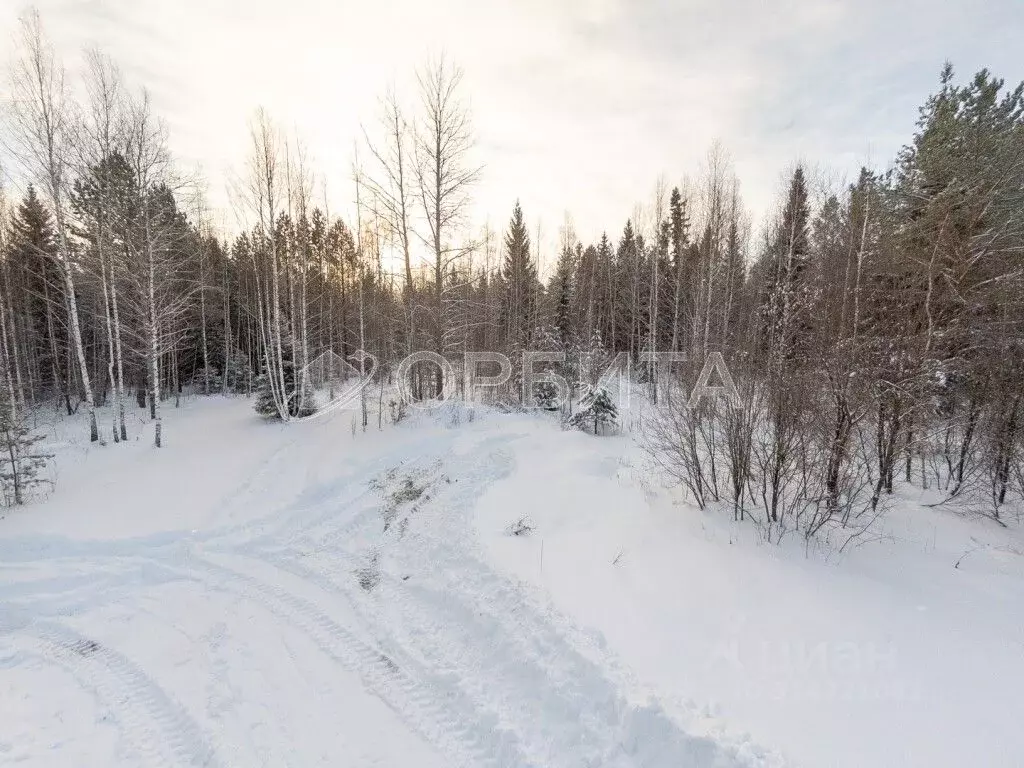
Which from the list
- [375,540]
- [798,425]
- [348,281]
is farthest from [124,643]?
[348,281]

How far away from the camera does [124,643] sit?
16.2ft

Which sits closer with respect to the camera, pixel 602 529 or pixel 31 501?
pixel 602 529

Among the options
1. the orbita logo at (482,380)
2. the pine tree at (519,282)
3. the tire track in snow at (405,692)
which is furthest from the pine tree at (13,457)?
the pine tree at (519,282)

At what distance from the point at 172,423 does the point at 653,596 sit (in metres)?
18.6

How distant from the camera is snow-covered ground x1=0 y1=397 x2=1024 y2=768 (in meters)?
3.23

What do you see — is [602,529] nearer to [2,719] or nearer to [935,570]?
[935,570]

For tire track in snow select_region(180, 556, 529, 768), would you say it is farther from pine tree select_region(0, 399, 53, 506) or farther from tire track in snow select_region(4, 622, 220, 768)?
pine tree select_region(0, 399, 53, 506)

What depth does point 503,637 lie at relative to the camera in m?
4.42

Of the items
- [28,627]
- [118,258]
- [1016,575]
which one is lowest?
[28,627]

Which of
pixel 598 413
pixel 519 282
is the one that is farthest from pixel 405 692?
pixel 519 282

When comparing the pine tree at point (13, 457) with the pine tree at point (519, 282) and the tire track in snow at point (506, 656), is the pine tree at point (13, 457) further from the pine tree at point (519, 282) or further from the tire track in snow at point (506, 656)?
the pine tree at point (519, 282)

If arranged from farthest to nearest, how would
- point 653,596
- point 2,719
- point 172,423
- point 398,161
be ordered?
point 172,423, point 398,161, point 653,596, point 2,719

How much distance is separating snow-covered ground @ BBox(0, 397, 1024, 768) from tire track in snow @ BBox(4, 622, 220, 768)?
0.02 metres

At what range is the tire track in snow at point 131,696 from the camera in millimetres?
3525
